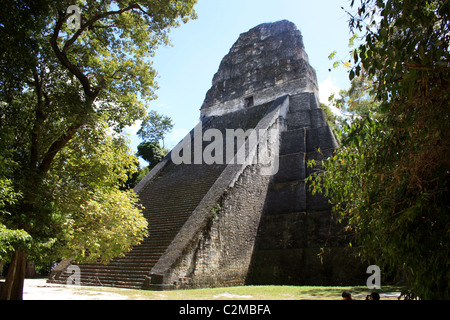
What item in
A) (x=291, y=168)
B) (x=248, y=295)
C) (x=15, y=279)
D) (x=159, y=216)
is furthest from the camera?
(x=291, y=168)

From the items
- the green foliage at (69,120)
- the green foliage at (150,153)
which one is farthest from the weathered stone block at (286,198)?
the green foliage at (150,153)

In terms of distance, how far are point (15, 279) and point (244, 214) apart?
20.7ft

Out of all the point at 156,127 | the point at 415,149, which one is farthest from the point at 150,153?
the point at 415,149

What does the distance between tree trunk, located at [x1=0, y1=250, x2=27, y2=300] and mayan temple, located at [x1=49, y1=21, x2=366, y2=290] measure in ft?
9.00

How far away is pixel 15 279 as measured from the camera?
17.0ft

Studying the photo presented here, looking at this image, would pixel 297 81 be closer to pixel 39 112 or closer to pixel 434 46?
pixel 39 112

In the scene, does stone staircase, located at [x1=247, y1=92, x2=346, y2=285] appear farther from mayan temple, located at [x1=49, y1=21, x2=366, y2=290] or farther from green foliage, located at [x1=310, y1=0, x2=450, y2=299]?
green foliage, located at [x1=310, y1=0, x2=450, y2=299]

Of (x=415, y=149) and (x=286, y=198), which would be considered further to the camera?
(x=286, y=198)

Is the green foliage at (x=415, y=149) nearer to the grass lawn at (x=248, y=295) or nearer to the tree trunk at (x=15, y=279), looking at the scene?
the grass lawn at (x=248, y=295)

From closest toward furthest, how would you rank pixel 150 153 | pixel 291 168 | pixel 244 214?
pixel 244 214 < pixel 291 168 < pixel 150 153

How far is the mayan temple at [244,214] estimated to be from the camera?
27.5ft

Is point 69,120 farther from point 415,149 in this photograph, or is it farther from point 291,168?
point 291,168

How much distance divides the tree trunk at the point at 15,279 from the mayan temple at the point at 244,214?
274 centimetres

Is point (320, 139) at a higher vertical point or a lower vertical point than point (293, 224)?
higher
